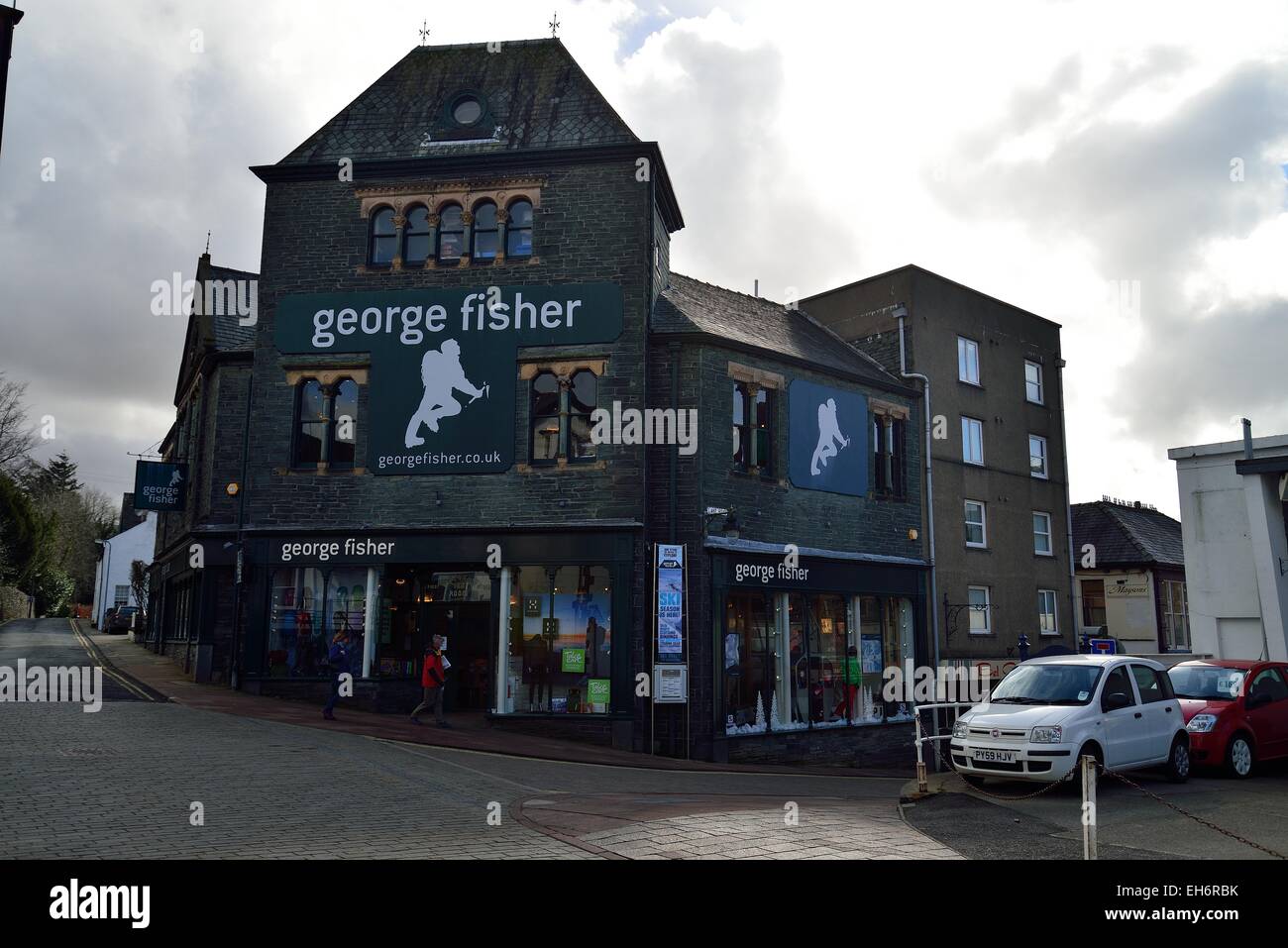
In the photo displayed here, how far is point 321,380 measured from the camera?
21359 millimetres

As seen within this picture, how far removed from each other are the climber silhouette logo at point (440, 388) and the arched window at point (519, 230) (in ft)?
7.63

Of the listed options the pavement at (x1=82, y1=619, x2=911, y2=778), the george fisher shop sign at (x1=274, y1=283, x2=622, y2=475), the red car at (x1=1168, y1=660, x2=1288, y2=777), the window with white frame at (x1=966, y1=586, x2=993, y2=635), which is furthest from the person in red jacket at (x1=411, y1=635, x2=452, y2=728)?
the window with white frame at (x1=966, y1=586, x2=993, y2=635)

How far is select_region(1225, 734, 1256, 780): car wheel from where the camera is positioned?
46.1 feet

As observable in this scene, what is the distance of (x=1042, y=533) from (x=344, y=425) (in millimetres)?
20032

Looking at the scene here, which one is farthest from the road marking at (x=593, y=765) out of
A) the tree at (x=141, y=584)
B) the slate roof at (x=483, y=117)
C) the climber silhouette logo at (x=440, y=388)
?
the tree at (x=141, y=584)

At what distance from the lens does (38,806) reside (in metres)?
9.77

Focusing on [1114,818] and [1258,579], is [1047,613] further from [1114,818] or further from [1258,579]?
[1114,818]

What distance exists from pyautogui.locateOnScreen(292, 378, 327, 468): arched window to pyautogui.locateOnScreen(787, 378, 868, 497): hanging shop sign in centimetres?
989

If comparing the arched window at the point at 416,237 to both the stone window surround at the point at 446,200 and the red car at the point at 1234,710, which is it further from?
the red car at the point at 1234,710

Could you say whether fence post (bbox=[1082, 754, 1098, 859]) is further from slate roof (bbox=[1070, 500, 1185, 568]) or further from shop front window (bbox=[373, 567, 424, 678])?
slate roof (bbox=[1070, 500, 1185, 568])

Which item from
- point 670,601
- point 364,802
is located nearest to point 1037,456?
point 670,601

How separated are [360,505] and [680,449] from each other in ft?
21.5

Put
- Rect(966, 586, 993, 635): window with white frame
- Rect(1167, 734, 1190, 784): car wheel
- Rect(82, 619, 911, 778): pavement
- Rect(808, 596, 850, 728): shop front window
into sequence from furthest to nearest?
Rect(966, 586, 993, 635): window with white frame → Rect(808, 596, 850, 728): shop front window → Rect(82, 619, 911, 778): pavement → Rect(1167, 734, 1190, 784): car wheel
